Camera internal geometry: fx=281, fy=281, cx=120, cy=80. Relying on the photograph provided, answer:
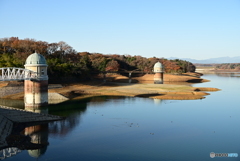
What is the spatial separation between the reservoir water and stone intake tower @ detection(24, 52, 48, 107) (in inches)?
119

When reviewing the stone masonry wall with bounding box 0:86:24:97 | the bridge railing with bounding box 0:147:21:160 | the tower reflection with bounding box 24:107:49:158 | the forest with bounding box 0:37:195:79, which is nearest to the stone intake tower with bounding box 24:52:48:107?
the tower reflection with bounding box 24:107:49:158

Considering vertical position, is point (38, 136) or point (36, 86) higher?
point (36, 86)

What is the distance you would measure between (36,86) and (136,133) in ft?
74.0

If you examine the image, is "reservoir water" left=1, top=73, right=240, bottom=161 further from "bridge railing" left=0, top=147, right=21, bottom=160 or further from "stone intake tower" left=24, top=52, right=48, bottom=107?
"stone intake tower" left=24, top=52, right=48, bottom=107

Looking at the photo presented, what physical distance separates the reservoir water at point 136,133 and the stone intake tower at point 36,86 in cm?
303

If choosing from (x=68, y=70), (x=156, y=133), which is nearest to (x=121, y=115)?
(x=156, y=133)

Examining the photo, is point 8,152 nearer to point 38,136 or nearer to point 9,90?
point 38,136

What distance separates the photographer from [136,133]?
3575 centimetres

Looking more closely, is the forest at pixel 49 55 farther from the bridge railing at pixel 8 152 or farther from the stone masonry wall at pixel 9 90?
the bridge railing at pixel 8 152

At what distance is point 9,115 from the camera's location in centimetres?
3803

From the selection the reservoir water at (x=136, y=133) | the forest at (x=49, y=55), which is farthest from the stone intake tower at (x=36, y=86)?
the forest at (x=49, y=55)

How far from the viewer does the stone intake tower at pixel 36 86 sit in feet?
162

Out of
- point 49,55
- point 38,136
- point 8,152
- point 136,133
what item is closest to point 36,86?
point 38,136

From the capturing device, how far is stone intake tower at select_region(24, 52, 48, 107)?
162ft
